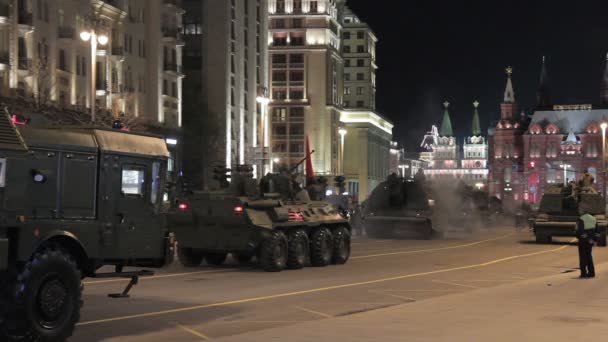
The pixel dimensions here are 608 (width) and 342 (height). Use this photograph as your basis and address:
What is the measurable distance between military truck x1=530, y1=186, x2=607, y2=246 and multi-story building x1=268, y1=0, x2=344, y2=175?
9466 cm

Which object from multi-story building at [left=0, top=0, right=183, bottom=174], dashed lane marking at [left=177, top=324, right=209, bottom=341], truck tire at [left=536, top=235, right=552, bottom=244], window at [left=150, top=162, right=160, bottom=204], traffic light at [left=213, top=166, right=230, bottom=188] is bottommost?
dashed lane marking at [left=177, top=324, right=209, bottom=341]

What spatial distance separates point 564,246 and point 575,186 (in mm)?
4724

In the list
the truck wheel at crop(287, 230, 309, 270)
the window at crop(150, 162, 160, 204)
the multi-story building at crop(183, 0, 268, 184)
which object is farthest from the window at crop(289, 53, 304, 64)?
the window at crop(150, 162, 160, 204)

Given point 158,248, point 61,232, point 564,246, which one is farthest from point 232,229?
point 564,246

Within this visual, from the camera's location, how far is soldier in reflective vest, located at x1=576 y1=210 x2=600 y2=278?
22.2 m

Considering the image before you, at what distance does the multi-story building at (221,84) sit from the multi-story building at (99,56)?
337 inches

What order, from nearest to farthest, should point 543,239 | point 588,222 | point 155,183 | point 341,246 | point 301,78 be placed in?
point 155,183 < point 588,222 < point 341,246 < point 543,239 < point 301,78

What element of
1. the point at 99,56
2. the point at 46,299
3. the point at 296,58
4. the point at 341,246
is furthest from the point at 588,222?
the point at 296,58

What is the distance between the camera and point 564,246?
38656 millimetres

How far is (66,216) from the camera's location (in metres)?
13.0

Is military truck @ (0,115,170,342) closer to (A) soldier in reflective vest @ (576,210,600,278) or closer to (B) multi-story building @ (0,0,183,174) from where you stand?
(A) soldier in reflective vest @ (576,210,600,278)

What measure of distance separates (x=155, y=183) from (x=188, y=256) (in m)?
11.1

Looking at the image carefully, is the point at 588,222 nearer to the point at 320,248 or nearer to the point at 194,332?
the point at 320,248

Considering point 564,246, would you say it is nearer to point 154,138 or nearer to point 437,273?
point 437,273
